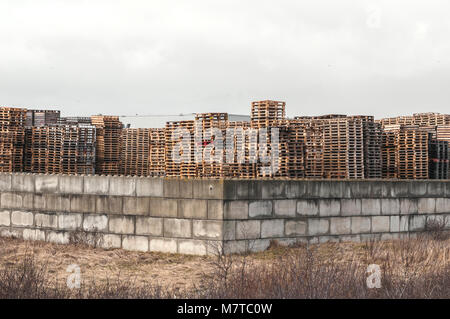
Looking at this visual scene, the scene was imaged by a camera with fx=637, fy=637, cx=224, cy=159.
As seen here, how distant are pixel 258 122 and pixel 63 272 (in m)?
7.32

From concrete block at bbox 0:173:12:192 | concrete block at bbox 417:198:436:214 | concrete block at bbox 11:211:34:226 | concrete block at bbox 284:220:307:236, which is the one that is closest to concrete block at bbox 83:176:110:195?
concrete block at bbox 11:211:34:226

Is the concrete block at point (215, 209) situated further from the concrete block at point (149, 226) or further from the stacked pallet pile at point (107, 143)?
the stacked pallet pile at point (107, 143)

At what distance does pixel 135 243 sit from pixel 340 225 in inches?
202

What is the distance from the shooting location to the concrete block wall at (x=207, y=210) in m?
14.3

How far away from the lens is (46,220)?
658 inches

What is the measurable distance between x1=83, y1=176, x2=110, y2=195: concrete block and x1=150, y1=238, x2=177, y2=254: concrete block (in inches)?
72.4

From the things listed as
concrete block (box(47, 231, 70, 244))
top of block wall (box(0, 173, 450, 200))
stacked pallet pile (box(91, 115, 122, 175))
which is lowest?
concrete block (box(47, 231, 70, 244))

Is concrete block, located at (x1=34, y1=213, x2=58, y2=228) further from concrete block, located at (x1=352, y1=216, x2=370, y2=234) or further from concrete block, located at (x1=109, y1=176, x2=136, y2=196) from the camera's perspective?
concrete block, located at (x1=352, y1=216, x2=370, y2=234)

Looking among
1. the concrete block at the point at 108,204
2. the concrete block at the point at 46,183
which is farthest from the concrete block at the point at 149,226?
the concrete block at the point at 46,183

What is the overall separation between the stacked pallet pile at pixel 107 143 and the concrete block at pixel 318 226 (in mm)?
10033

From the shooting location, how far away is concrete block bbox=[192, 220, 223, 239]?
14117mm
